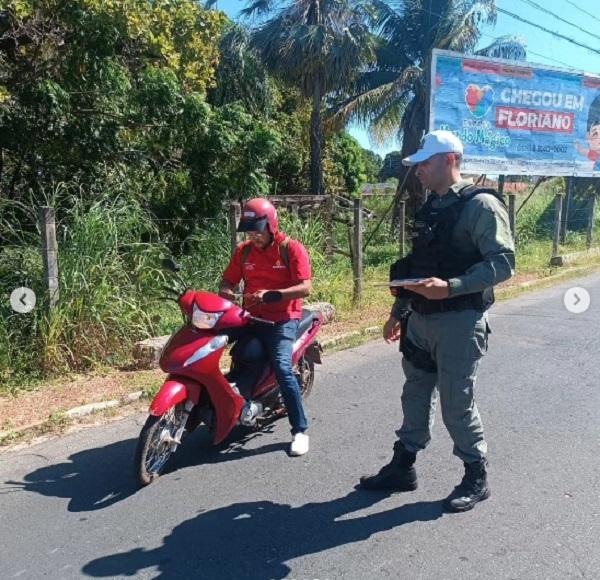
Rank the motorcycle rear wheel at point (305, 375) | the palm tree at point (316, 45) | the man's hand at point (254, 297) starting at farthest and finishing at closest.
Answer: the palm tree at point (316, 45) < the motorcycle rear wheel at point (305, 375) < the man's hand at point (254, 297)

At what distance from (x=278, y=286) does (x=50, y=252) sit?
254cm

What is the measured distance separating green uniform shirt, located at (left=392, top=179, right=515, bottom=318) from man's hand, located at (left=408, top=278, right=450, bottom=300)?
0.10 feet

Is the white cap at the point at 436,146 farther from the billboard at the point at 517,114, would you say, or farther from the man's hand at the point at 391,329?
the billboard at the point at 517,114

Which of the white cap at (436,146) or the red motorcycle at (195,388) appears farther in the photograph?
the red motorcycle at (195,388)

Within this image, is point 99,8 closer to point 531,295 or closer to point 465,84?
point 531,295

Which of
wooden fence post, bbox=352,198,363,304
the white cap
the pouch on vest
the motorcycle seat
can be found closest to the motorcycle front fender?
the motorcycle seat

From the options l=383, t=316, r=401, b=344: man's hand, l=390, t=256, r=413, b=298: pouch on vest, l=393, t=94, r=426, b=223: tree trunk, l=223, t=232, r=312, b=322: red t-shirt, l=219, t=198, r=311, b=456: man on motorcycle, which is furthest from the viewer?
l=393, t=94, r=426, b=223: tree trunk

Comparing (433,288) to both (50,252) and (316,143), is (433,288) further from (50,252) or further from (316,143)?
(316,143)

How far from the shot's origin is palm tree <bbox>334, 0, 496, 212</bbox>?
19.2m

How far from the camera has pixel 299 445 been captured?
166 inches

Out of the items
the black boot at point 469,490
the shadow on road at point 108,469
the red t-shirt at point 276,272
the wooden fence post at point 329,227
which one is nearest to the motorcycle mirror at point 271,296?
the red t-shirt at point 276,272

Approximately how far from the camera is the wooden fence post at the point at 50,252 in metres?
5.73

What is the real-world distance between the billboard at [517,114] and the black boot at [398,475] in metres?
10.7

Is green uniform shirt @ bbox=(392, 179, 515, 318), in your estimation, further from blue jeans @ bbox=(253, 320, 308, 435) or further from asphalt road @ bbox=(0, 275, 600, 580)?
blue jeans @ bbox=(253, 320, 308, 435)
